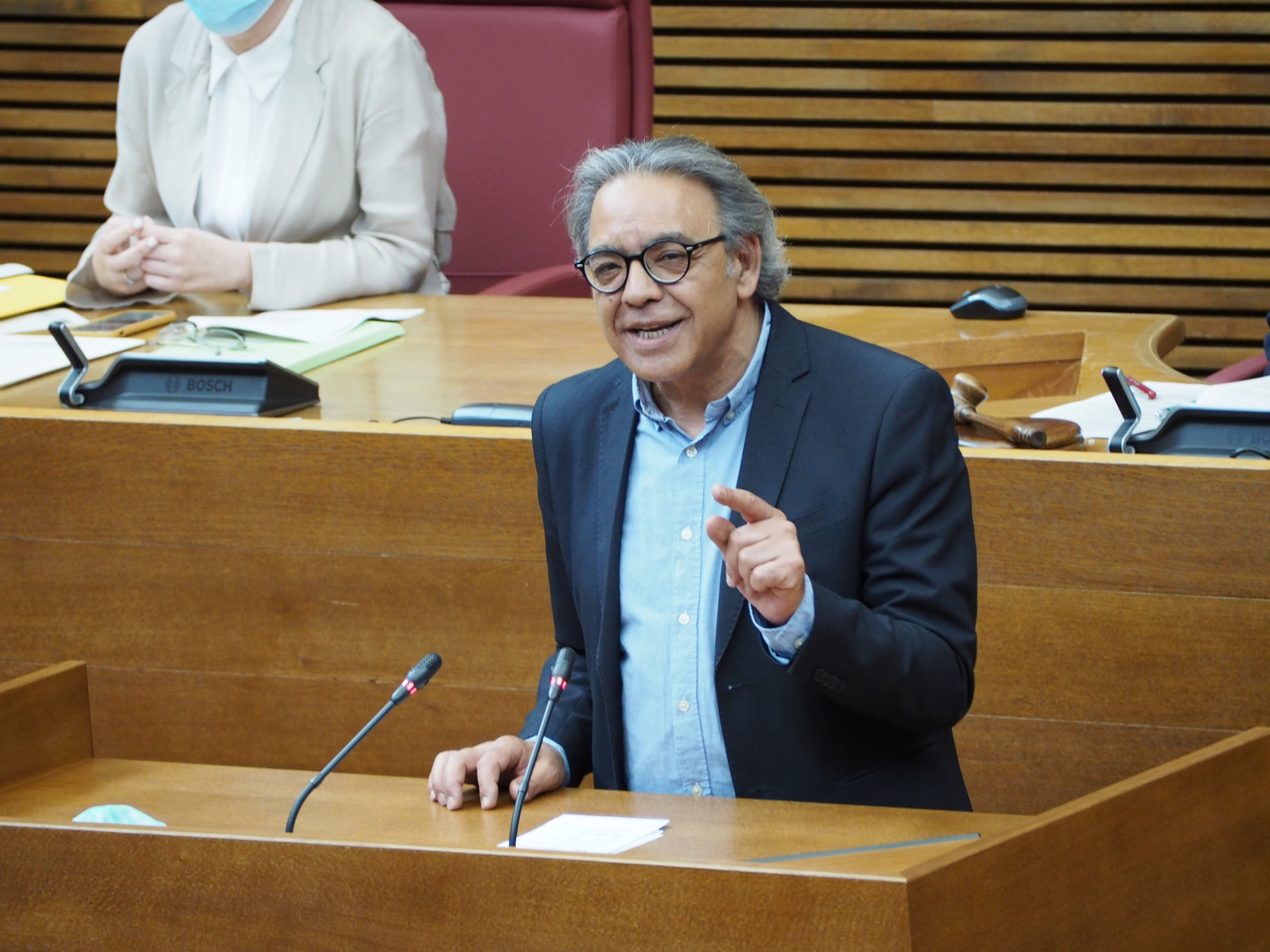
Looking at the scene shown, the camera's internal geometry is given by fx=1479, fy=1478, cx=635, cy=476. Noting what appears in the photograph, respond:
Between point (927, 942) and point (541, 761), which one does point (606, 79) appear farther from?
point (927, 942)

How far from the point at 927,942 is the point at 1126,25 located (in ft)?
13.7

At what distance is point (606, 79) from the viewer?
309 centimetres

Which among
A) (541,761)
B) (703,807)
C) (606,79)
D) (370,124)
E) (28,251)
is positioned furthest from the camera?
(28,251)

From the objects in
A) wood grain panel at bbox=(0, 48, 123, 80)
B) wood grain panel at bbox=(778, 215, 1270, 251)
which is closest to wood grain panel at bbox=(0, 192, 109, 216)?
wood grain panel at bbox=(0, 48, 123, 80)

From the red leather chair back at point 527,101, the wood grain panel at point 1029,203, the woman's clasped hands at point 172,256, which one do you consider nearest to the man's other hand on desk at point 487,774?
the woman's clasped hands at point 172,256

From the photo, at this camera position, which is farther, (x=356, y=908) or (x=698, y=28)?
(x=698, y=28)

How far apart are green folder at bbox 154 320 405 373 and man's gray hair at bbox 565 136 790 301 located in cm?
77

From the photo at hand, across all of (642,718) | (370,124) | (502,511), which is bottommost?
(642,718)

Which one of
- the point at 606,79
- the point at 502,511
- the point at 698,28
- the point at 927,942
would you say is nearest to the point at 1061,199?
the point at 698,28

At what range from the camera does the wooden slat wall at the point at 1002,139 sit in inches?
177

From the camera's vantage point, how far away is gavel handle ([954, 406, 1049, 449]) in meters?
1.71

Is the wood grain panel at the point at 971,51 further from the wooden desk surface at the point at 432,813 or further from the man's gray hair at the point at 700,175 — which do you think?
the wooden desk surface at the point at 432,813

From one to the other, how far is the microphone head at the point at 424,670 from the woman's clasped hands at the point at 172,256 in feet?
4.95

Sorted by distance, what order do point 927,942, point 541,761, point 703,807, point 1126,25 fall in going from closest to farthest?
point 927,942 < point 703,807 < point 541,761 < point 1126,25
